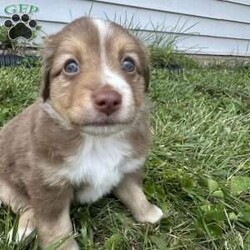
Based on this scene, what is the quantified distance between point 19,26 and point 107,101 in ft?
14.9

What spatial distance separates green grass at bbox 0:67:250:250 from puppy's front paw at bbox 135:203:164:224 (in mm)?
42

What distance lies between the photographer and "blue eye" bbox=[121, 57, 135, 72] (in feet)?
9.22

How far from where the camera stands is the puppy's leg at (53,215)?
2.86 m

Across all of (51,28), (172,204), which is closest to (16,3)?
(51,28)

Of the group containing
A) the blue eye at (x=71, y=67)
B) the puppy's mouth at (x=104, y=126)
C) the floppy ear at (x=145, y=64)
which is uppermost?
the blue eye at (x=71, y=67)

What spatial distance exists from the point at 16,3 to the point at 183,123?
10.6ft

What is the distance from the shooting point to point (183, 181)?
11.8 feet

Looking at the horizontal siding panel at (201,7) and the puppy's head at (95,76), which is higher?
the puppy's head at (95,76)

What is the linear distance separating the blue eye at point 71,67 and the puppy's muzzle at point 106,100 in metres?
0.28

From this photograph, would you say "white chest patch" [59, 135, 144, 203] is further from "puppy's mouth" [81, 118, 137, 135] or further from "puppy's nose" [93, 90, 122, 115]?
"puppy's nose" [93, 90, 122, 115]

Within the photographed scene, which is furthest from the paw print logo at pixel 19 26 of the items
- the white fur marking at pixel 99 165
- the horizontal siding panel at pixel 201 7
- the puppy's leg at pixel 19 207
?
the white fur marking at pixel 99 165

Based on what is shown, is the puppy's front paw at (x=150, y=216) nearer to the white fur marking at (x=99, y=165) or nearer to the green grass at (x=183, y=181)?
the green grass at (x=183, y=181)
